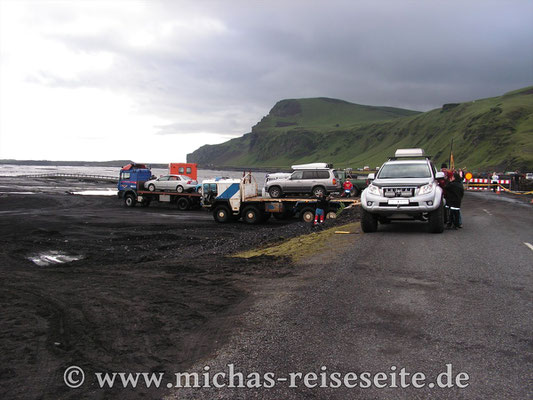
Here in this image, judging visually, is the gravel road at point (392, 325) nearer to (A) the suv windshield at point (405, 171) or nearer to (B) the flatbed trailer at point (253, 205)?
(A) the suv windshield at point (405, 171)

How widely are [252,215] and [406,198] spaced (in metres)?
12.3

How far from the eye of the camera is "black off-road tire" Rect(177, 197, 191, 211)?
→ 3269 cm

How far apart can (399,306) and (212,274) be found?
4441 millimetres

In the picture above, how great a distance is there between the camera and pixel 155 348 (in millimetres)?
5293

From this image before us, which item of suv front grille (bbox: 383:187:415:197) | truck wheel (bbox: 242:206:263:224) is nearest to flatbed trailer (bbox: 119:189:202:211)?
truck wheel (bbox: 242:206:263:224)

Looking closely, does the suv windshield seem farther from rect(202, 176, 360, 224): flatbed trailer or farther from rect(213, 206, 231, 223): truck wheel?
rect(213, 206, 231, 223): truck wheel

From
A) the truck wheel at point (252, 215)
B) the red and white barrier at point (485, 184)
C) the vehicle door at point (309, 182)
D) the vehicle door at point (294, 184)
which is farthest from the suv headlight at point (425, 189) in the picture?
the red and white barrier at point (485, 184)

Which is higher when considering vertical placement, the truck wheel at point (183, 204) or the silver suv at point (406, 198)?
the silver suv at point (406, 198)

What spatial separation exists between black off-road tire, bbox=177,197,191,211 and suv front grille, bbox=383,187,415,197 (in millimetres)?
22277

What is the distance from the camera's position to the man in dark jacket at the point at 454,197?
45.3ft

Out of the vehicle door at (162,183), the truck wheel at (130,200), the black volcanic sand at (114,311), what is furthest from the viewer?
the vehicle door at (162,183)

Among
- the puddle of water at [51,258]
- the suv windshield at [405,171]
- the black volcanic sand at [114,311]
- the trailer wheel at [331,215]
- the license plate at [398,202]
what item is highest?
the suv windshield at [405,171]

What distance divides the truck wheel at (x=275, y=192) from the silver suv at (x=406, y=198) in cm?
1171

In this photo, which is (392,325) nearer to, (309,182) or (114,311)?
(114,311)
